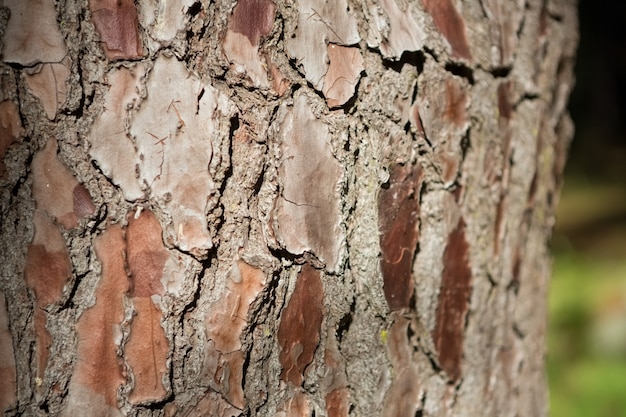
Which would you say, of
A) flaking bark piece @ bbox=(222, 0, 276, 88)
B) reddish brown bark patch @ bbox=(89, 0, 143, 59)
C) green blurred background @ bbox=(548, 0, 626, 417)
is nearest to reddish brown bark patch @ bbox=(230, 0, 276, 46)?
flaking bark piece @ bbox=(222, 0, 276, 88)

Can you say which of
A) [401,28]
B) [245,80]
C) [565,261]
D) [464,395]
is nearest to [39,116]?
[245,80]

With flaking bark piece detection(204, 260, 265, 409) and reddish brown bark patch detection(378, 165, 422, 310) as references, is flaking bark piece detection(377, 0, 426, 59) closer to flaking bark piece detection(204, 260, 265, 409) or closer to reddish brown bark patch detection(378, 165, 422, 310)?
reddish brown bark patch detection(378, 165, 422, 310)

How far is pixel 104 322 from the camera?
2.21 feet

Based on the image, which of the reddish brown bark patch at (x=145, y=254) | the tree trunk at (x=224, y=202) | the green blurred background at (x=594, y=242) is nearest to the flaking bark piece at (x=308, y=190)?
the tree trunk at (x=224, y=202)

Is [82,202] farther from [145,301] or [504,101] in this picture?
[504,101]

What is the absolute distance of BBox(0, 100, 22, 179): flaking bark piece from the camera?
25.7 inches

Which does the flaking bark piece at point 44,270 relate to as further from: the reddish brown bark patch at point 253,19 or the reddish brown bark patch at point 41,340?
the reddish brown bark patch at point 253,19

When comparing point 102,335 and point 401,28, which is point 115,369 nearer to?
point 102,335

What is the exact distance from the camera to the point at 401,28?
31.2 inches

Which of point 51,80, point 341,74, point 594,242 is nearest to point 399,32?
point 341,74

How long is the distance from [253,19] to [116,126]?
19cm

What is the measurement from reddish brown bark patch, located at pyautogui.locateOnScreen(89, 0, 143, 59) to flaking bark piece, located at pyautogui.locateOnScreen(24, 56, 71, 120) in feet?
0.15

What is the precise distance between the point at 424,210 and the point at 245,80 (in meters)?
0.31

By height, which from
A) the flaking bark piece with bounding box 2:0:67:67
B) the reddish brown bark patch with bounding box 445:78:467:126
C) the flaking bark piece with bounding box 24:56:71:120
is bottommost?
the flaking bark piece with bounding box 24:56:71:120
